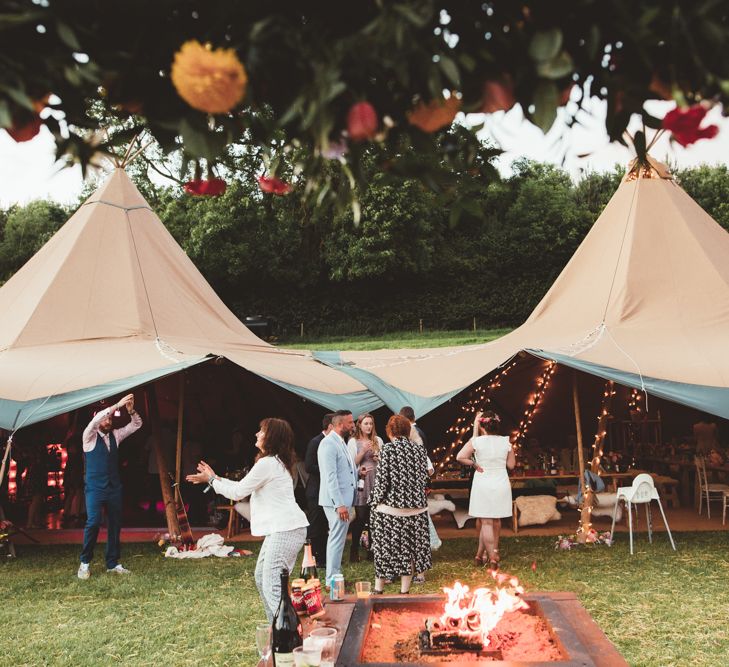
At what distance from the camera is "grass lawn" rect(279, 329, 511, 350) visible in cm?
2495

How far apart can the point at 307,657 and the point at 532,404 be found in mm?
9135

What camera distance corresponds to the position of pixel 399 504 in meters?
5.55

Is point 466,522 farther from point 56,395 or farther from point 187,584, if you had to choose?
point 56,395

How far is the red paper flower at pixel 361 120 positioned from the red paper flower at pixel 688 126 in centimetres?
49

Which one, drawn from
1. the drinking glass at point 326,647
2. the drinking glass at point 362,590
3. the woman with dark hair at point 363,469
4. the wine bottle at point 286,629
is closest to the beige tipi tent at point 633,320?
the woman with dark hair at point 363,469

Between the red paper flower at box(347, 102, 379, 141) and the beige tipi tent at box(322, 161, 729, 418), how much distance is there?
21.3 ft

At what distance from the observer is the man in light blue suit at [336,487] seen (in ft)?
19.5

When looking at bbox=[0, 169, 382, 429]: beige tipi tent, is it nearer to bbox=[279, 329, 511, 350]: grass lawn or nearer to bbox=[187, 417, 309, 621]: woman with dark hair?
bbox=[187, 417, 309, 621]: woman with dark hair

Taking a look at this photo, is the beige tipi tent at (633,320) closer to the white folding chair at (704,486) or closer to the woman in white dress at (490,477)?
the woman in white dress at (490,477)

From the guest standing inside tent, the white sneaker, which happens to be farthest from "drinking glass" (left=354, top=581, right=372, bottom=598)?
the white sneaker

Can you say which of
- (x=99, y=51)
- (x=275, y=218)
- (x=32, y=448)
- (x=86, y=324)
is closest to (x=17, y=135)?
(x=99, y=51)

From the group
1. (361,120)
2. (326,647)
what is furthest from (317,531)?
(361,120)

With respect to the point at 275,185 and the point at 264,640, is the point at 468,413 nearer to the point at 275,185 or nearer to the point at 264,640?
the point at 264,640

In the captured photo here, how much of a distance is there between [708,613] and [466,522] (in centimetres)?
412
